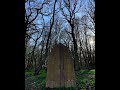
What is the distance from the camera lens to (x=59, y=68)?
3.95m

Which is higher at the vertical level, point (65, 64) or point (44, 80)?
point (65, 64)

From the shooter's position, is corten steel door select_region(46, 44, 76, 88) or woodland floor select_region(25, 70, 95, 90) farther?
woodland floor select_region(25, 70, 95, 90)

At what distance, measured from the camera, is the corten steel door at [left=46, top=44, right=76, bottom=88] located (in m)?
3.92

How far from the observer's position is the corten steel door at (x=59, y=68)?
3920mm

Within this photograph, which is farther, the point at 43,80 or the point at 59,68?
the point at 43,80

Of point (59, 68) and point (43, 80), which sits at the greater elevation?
point (59, 68)

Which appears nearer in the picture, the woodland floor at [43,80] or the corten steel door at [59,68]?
the corten steel door at [59,68]
